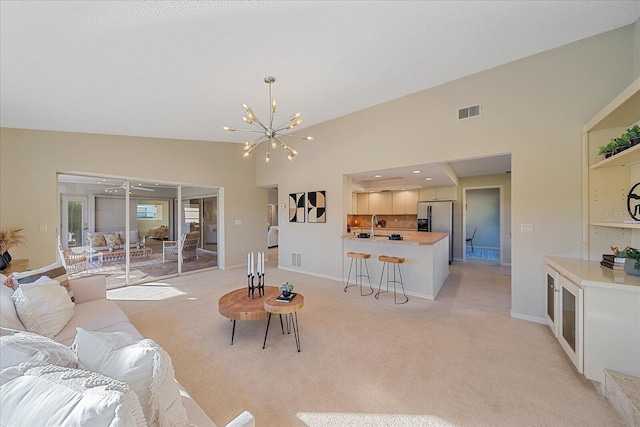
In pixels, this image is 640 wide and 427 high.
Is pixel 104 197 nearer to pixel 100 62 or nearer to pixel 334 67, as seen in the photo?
pixel 100 62

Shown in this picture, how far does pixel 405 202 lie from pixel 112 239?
24.4 ft

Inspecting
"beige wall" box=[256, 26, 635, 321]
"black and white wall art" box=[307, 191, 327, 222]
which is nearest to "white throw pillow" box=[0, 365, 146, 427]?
"beige wall" box=[256, 26, 635, 321]

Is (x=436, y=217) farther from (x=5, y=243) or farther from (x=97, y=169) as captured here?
(x=5, y=243)

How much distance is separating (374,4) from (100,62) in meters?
2.77

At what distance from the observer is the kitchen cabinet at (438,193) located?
7.40m

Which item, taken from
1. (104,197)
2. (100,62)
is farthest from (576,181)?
(104,197)

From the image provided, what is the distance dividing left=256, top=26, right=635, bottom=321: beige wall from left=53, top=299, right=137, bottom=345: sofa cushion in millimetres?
4313

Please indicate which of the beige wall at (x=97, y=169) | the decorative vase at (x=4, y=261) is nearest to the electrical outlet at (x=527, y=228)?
the beige wall at (x=97, y=169)

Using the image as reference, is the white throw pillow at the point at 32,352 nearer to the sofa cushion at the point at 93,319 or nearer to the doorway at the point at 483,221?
the sofa cushion at the point at 93,319

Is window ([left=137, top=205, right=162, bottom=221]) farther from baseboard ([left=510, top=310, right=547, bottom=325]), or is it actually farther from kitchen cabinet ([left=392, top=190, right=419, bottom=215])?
baseboard ([left=510, top=310, right=547, bottom=325])

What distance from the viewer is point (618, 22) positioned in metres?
2.74

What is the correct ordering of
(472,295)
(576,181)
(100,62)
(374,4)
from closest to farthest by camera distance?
(374,4)
(100,62)
(576,181)
(472,295)

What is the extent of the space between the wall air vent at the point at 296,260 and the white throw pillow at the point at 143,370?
16.4ft

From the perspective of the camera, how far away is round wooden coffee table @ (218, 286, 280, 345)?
2.63 m
